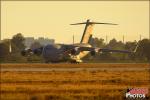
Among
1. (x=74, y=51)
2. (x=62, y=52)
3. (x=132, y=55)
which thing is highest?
(x=74, y=51)

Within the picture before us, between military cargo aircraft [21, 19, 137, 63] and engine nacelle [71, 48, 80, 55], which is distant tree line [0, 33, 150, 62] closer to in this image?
military cargo aircraft [21, 19, 137, 63]

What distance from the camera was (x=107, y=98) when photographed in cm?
3028

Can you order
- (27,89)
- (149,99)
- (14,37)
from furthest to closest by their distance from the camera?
(14,37) < (27,89) < (149,99)

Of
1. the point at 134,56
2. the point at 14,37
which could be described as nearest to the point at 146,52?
the point at 134,56

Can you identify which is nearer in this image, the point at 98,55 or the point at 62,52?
the point at 62,52

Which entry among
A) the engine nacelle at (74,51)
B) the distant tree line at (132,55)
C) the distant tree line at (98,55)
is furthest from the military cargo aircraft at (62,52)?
the distant tree line at (132,55)

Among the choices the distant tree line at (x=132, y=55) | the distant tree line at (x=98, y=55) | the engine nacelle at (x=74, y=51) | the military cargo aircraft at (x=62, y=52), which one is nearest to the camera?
the military cargo aircraft at (x=62, y=52)

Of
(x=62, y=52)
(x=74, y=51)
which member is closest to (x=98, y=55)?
(x=74, y=51)

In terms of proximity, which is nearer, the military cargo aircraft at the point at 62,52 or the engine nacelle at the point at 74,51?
the military cargo aircraft at the point at 62,52

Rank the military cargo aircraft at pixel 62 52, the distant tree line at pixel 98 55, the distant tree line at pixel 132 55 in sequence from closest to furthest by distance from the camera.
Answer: the military cargo aircraft at pixel 62 52 → the distant tree line at pixel 98 55 → the distant tree line at pixel 132 55

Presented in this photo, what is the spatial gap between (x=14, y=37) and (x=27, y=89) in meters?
115

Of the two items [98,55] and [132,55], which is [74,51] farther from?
[98,55]

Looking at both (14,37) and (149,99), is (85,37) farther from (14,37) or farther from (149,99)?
(149,99)

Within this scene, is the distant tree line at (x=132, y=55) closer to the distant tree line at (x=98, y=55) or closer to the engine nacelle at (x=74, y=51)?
the distant tree line at (x=98, y=55)
